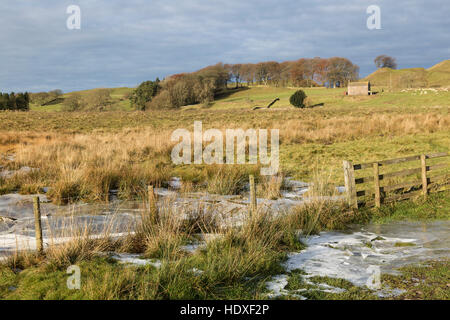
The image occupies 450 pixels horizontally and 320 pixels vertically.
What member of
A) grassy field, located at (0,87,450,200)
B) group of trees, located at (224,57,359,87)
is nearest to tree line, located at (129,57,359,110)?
group of trees, located at (224,57,359,87)

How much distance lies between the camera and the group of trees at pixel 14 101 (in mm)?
70188

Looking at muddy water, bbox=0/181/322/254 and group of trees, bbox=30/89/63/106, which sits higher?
group of trees, bbox=30/89/63/106

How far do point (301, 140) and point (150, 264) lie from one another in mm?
18768

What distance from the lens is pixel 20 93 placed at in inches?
3022

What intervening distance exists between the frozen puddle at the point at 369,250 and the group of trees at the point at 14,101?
73933mm

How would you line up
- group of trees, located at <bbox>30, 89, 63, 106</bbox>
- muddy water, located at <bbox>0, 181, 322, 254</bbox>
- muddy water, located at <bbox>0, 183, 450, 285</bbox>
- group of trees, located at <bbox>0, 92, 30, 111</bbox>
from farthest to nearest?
group of trees, located at <bbox>30, 89, 63, 106</bbox> → group of trees, located at <bbox>0, 92, 30, 111</bbox> → muddy water, located at <bbox>0, 181, 322, 254</bbox> → muddy water, located at <bbox>0, 183, 450, 285</bbox>

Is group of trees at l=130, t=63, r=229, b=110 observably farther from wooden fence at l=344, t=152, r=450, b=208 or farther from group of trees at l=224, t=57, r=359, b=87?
wooden fence at l=344, t=152, r=450, b=208

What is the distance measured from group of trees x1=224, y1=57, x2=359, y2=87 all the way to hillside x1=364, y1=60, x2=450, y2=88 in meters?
10.1

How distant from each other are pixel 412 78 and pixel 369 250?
103440mm

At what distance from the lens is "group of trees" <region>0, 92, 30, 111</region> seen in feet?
230

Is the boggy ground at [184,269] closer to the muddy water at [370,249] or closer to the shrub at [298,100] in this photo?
the muddy water at [370,249]

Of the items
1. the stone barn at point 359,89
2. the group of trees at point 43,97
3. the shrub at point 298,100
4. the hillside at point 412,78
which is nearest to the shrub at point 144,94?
the group of trees at point 43,97

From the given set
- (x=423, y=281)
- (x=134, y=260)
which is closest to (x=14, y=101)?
(x=134, y=260)
